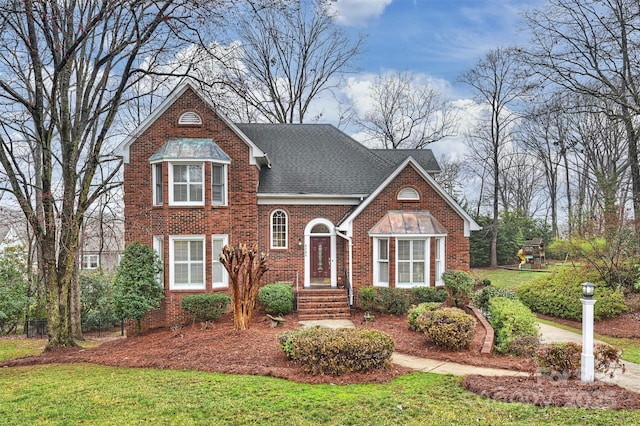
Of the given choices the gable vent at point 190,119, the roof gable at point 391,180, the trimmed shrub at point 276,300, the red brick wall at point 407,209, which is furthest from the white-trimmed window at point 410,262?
the gable vent at point 190,119

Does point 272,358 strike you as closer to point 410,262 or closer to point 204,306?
point 204,306

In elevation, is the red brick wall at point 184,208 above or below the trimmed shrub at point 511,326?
above

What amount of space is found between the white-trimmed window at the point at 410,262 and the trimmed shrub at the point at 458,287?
0.83 m

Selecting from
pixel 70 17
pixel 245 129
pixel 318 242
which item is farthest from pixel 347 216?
pixel 70 17

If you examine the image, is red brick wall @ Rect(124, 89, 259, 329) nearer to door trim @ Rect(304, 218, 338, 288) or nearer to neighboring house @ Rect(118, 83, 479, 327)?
neighboring house @ Rect(118, 83, 479, 327)

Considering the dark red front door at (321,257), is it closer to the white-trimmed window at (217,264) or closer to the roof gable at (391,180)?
the roof gable at (391,180)

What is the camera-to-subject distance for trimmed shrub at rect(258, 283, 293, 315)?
15914 mm

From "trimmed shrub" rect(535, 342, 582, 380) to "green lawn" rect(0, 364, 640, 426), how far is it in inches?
69.4

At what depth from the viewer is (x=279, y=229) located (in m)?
18.3

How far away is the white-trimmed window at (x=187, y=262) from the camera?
634 inches

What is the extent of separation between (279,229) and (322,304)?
12.3ft

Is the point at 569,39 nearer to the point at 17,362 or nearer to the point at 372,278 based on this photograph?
the point at 372,278

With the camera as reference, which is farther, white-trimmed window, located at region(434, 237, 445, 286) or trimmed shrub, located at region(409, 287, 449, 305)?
white-trimmed window, located at region(434, 237, 445, 286)

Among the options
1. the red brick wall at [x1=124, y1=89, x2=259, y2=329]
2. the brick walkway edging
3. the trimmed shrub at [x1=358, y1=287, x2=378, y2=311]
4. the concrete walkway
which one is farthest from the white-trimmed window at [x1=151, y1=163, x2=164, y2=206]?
the brick walkway edging
